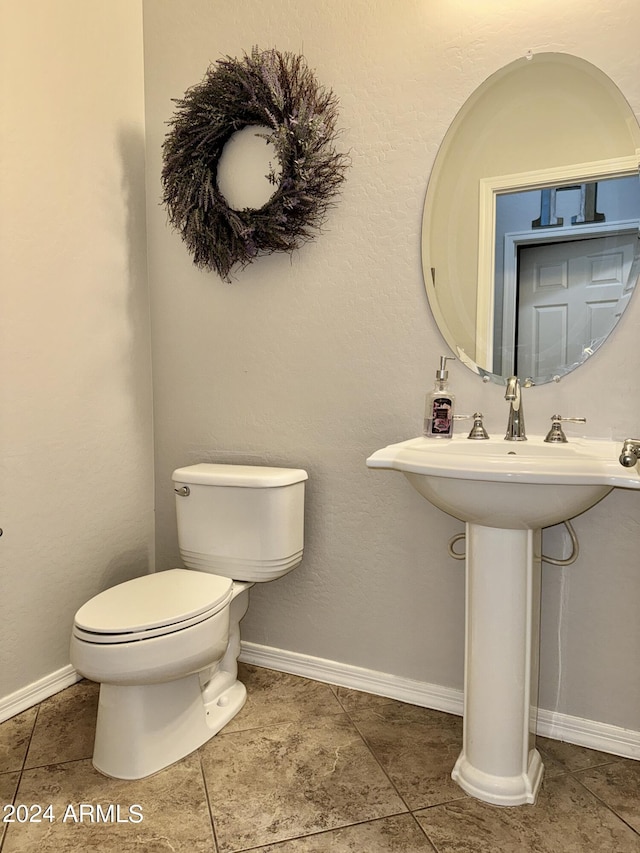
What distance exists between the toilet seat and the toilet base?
16 cm

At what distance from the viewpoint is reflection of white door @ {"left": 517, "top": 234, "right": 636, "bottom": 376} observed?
1.63 meters

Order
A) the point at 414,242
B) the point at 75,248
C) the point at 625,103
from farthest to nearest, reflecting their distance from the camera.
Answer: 1. the point at 75,248
2. the point at 414,242
3. the point at 625,103

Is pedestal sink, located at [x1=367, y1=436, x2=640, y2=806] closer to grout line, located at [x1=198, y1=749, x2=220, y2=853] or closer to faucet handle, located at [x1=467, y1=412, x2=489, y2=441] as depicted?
faucet handle, located at [x1=467, y1=412, x2=489, y2=441]

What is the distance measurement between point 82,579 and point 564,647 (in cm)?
150

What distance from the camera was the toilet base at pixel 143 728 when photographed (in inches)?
62.6

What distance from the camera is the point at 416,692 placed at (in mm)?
1949

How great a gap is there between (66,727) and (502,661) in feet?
4.07

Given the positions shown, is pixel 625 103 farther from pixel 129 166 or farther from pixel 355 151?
pixel 129 166

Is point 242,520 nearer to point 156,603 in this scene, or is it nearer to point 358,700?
point 156,603

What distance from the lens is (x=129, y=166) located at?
2.26m

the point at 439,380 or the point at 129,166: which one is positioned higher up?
the point at 129,166

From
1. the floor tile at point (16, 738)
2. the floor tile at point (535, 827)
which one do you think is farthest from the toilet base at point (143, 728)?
the floor tile at point (535, 827)

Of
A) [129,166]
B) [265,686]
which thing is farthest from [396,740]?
[129,166]

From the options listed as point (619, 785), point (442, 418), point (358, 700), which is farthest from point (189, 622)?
point (619, 785)
